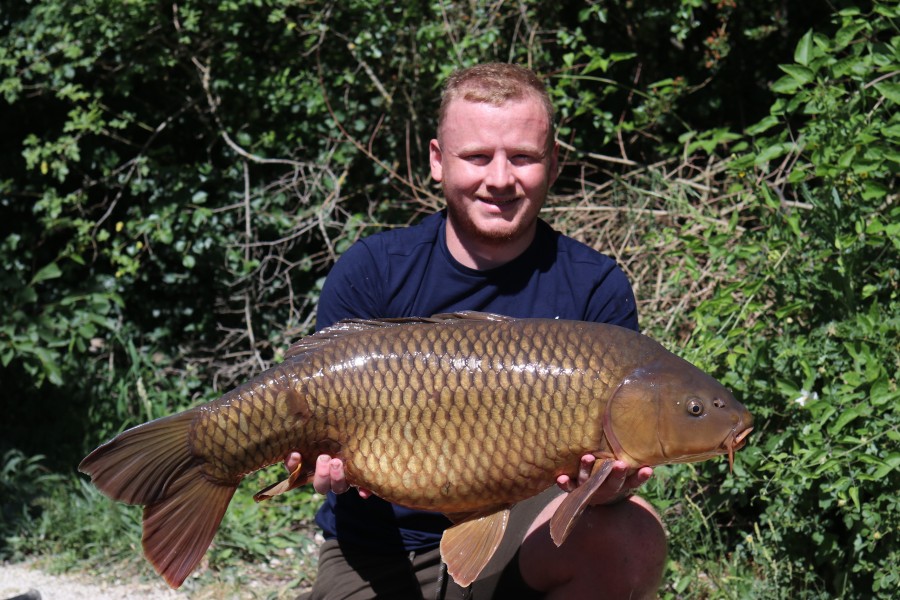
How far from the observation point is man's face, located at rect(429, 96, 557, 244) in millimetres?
2303

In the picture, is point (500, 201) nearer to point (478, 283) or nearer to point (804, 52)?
point (478, 283)

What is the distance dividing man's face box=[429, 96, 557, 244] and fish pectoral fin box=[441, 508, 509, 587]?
0.62 m

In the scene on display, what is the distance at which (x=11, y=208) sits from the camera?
15.2 feet

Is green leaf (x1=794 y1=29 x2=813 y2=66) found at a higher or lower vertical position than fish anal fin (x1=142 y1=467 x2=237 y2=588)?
higher

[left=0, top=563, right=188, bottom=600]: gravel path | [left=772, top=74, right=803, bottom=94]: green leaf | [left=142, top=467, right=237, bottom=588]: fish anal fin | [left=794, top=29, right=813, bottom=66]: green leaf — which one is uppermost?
[left=794, top=29, right=813, bottom=66]: green leaf

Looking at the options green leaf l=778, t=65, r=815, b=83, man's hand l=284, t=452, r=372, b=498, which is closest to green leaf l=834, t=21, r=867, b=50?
green leaf l=778, t=65, r=815, b=83

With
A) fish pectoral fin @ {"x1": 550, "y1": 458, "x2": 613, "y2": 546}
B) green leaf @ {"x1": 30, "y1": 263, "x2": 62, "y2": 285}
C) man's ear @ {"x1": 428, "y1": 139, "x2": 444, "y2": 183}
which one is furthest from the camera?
green leaf @ {"x1": 30, "y1": 263, "x2": 62, "y2": 285}

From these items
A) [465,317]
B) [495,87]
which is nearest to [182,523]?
[465,317]

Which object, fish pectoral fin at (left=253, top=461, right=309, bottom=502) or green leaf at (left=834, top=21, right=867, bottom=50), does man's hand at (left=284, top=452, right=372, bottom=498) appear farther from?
green leaf at (left=834, top=21, right=867, bottom=50)

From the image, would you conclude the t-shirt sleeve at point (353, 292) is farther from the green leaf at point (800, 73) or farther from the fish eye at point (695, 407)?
the green leaf at point (800, 73)

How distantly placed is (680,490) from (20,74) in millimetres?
2959

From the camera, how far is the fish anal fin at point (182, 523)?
1954mm

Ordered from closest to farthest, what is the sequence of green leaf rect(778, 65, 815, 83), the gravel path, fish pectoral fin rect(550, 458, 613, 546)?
fish pectoral fin rect(550, 458, 613, 546), green leaf rect(778, 65, 815, 83), the gravel path

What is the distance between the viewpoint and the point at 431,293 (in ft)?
7.68
